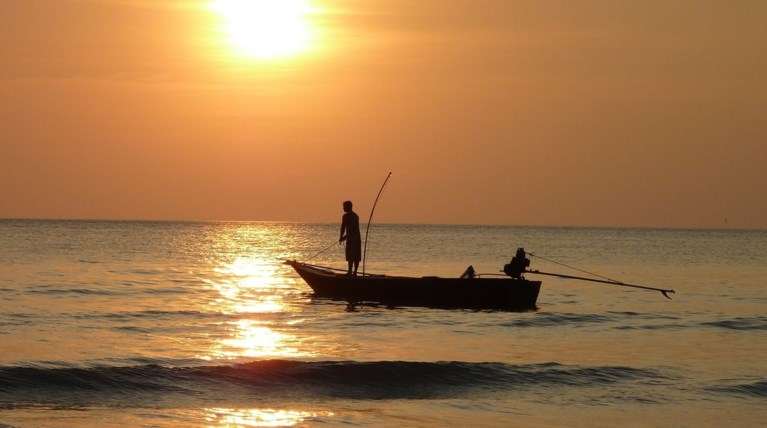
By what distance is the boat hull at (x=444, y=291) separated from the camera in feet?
79.8

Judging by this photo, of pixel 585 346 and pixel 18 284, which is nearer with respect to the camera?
pixel 585 346

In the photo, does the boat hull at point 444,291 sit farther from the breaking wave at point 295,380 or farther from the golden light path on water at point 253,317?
the breaking wave at point 295,380

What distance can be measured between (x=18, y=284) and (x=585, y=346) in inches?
771

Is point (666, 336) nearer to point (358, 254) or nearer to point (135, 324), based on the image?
point (358, 254)

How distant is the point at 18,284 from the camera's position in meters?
31.6

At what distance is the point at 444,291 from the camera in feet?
81.0

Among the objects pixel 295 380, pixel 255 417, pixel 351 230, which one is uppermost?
pixel 351 230

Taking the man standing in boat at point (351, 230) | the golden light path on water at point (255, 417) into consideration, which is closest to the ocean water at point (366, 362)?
the golden light path on water at point (255, 417)

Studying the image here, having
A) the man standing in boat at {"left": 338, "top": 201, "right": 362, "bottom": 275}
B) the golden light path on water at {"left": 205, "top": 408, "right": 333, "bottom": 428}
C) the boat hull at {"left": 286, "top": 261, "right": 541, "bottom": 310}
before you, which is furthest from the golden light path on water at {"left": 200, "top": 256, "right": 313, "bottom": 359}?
the golden light path on water at {"left": 205, "top": 408, "right": 333, "bottom": 428}

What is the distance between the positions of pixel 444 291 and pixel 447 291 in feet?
0.28

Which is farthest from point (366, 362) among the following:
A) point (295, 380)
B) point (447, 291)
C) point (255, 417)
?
point (447, 291)

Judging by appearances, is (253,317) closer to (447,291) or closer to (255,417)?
(447,291)

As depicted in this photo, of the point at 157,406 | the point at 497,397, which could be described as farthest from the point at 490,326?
the point at 157,406

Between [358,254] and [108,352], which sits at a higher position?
[358,254]
